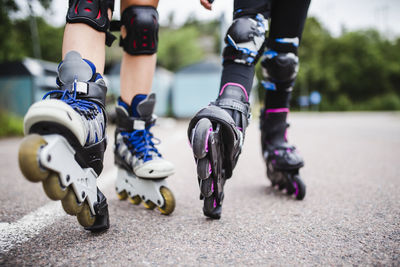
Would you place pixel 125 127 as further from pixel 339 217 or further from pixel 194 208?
pixel 339 217

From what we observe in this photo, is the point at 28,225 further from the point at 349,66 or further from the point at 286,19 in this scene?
the point at 349,66

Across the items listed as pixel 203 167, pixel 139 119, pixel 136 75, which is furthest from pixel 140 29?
pixel 203 167

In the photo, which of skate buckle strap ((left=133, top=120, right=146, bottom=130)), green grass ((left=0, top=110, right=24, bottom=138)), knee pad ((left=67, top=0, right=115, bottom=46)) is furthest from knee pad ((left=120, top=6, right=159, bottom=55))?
green grass ((left=0, top=110, right=24, bottom=138))

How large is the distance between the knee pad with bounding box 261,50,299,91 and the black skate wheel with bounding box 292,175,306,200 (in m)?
0.48

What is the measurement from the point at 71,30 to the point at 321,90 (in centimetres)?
3839

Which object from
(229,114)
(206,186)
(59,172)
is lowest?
(206,186)

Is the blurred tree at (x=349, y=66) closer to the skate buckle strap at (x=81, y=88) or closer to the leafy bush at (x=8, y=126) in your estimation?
the leafy bush at (x=8, y=126)

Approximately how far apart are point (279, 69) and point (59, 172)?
3.73 ft

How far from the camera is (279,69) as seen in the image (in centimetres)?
153

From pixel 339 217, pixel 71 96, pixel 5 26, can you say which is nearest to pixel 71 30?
pixel 71 96

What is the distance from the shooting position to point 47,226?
3.65ft

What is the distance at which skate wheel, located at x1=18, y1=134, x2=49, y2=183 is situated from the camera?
72 cm

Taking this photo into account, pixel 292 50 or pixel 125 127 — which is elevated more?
pixel 292 50

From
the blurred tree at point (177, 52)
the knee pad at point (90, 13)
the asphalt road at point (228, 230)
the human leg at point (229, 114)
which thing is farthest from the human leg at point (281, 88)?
the blurred tree at point (177, 52)
